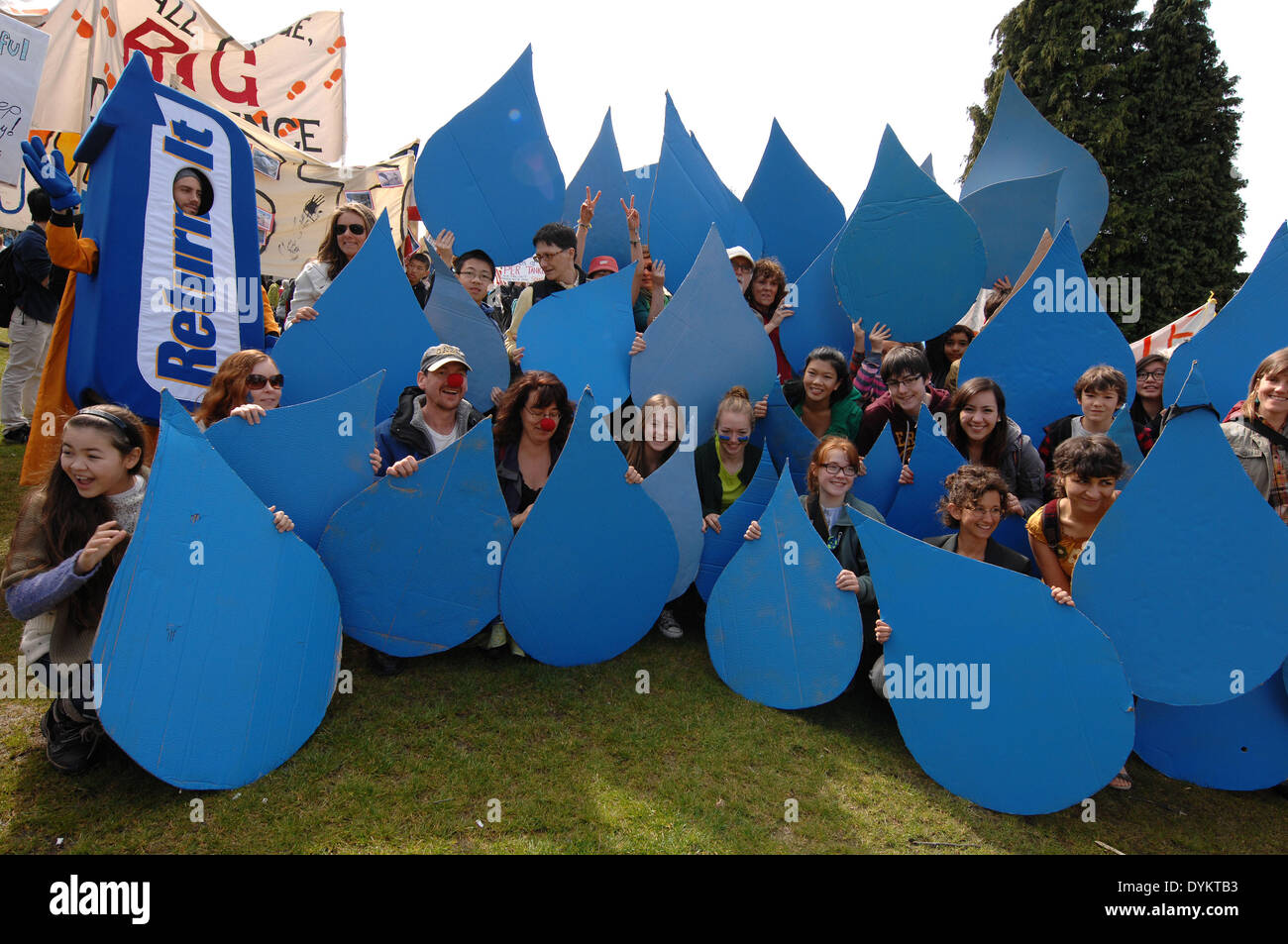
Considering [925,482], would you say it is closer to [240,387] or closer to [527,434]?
[527,434]

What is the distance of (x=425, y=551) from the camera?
2613mm

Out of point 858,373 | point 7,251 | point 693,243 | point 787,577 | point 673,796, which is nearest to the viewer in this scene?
point 673,796

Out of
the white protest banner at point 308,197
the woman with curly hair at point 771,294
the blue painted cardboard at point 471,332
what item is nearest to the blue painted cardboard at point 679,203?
the woman with curly hair at point 771,294

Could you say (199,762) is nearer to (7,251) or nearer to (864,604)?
(864,604)

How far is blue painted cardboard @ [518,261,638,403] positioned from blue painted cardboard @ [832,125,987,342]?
51.7 inches

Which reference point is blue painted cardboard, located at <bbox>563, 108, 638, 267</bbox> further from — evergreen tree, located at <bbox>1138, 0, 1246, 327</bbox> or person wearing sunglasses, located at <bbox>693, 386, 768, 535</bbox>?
evergreen tree, located at <bbox>1138, 0, 1246, 327</bbox>

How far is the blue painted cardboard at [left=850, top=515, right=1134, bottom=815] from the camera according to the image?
228 centimetres

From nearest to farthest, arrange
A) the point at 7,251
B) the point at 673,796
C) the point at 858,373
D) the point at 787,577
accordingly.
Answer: the point at 673,796, the point at 787,577, the point at 858,373, the point at 7,251

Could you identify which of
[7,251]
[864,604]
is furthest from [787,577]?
Result: [7,251]

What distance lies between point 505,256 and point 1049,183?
11.3ft

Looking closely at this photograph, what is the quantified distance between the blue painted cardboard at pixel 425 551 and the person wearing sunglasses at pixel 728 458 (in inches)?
42.8

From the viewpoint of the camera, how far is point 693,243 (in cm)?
452

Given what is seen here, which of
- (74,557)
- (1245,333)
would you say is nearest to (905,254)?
(1245,333)

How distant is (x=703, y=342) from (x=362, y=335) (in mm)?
1645
